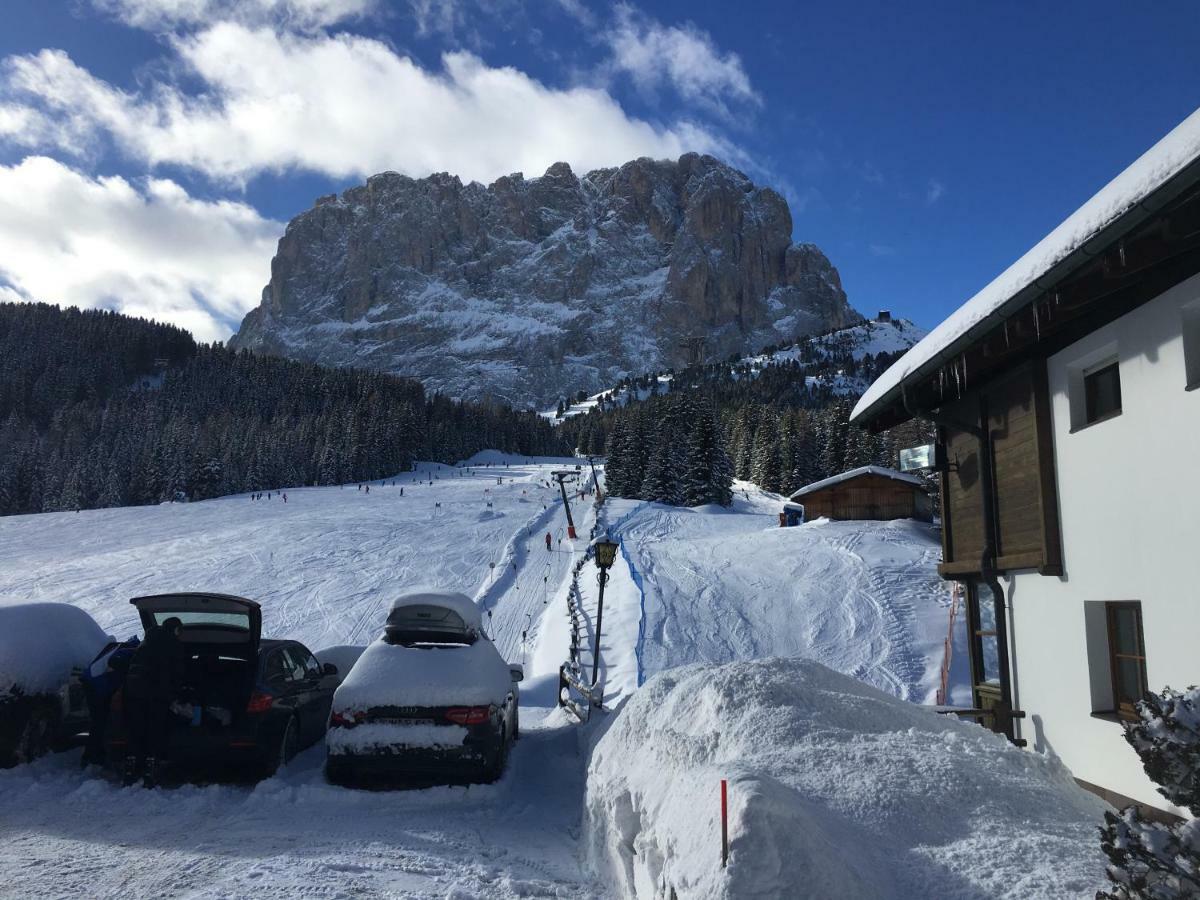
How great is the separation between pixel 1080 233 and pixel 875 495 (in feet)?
146

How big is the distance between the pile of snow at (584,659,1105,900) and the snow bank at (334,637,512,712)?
136cm

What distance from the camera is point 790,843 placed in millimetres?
3469

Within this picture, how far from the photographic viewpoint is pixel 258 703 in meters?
7.59

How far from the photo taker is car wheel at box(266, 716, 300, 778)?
7.79m

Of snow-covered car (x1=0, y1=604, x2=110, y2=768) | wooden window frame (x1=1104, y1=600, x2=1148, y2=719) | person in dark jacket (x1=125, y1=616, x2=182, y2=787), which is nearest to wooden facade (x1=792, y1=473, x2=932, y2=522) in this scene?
wooden window frame (x1=1104, y1=600, x2=1148, y2=719)

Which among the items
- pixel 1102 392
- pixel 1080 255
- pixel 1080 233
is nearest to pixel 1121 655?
pixel 1102 392

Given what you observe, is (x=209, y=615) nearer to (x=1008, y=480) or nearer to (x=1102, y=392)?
(x=1008, y=480)

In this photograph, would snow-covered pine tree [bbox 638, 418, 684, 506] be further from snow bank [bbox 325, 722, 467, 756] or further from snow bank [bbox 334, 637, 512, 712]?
snow bank [bbox 325, 722, 467, 756]

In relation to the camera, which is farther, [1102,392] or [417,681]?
[417,681]

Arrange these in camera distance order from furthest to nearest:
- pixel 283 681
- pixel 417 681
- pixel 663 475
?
pixel 663 475, pixel 283 681, pixel 417 681

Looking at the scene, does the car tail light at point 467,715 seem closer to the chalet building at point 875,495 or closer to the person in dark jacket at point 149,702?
the person in dark jacket at point 149,702

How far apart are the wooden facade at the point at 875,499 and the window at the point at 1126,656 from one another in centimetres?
4193

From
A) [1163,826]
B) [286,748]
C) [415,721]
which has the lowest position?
[286,748]

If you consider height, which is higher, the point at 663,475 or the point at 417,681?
the point at 663,475
